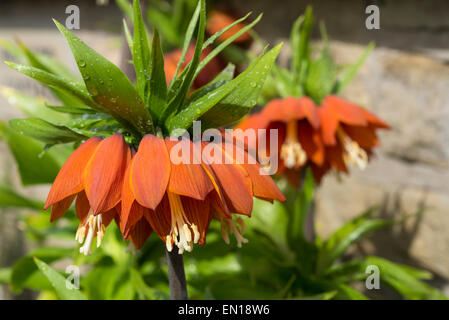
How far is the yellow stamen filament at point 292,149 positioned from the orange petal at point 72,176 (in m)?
0.33

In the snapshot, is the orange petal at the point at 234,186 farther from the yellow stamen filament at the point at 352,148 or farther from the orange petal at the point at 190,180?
the yellow stamen filament at the point at 352,148

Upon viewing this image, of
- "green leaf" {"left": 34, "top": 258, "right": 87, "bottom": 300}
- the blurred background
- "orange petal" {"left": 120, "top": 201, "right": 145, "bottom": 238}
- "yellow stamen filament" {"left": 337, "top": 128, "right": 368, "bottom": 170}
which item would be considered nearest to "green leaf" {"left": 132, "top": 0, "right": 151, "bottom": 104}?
"orange petal" {"left": 120, "top": 201, "right": 145, "bottom": 238}

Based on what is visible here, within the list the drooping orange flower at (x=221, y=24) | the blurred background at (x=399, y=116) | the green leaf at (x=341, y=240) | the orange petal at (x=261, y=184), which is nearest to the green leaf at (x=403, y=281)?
the green leaf at (x=341, y=240)

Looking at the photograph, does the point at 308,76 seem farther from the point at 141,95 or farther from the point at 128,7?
the point at 141,95

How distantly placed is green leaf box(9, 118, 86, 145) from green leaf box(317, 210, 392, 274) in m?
0.45

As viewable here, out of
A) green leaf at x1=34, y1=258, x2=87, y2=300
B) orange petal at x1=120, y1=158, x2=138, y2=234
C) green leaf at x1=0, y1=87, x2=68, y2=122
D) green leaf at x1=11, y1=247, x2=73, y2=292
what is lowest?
green leaf at x1=11, y1=247, x2=73, y2=292

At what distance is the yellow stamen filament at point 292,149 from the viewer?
628 mm

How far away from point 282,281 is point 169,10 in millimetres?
772

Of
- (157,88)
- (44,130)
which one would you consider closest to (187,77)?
(157,88)

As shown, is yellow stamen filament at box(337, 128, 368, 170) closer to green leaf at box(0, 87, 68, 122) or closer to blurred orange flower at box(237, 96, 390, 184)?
blurred orange flower at box(237, 96, 390, 184)

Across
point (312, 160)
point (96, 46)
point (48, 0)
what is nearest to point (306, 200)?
point (312, 160)

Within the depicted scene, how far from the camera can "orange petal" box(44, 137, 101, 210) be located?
34cm
